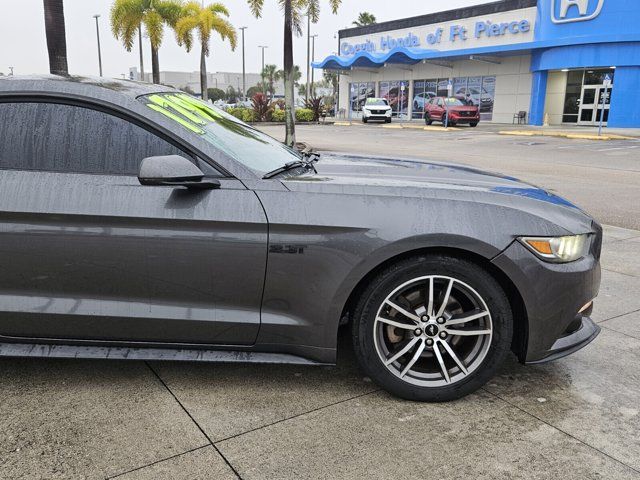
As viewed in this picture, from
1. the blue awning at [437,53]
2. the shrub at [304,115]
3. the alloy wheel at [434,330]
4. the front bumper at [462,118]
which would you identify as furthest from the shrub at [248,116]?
the alloy wheel at [434,330]

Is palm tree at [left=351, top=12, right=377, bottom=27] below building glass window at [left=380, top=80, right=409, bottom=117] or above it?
above

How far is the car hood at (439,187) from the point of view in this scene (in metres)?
2.77

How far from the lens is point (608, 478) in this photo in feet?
7.58

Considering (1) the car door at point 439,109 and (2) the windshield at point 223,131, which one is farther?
(1) the car door at point 439,109

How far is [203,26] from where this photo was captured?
32.3m

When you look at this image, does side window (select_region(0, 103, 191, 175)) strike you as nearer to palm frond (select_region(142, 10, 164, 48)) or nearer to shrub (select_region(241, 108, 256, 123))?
palm frond (select_region(142, 10, 164, 48))

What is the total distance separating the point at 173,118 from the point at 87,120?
0.42 m

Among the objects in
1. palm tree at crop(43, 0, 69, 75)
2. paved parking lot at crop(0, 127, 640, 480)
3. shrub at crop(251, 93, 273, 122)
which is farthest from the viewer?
shrub at crop(251, 93, 273, 122)

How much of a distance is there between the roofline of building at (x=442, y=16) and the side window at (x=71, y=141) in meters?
37.0

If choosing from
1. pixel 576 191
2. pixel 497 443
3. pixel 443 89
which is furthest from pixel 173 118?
pixel 443 89

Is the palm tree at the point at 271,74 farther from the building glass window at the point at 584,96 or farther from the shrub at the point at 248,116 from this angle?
the building glass window at the point at 584,96

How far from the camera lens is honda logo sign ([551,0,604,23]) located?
1173 inches

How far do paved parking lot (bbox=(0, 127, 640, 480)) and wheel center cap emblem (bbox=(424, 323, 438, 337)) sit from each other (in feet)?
1.25

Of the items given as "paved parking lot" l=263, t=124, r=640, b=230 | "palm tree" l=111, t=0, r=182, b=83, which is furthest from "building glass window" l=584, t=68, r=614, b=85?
"palm tree" l=111, t=0, r=182, b=83
